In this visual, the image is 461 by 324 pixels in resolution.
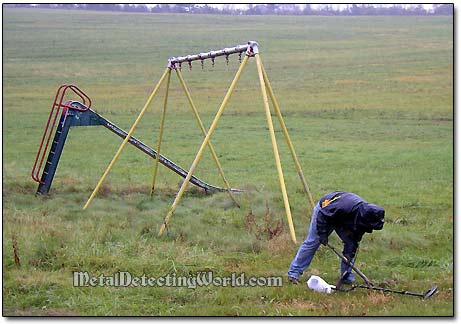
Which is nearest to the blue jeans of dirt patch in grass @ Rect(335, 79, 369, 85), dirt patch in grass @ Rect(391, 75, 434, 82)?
dirt patch in grass @ Rect(391, 75, 434, 82)

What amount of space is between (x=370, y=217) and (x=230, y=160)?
470 inches

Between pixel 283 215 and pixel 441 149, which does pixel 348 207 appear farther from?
pixel 441 149

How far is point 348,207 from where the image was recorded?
8242 millimetres

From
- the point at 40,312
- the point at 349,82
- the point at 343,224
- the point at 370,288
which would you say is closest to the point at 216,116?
the point at 343,224

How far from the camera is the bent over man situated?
805 cm

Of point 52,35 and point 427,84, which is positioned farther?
point 52,35

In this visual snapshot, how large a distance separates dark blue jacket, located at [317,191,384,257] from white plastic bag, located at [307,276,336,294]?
0.49 meters

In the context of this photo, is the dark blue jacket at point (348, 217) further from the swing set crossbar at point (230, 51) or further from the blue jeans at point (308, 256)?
the swing set crossbar at point (230, 51)

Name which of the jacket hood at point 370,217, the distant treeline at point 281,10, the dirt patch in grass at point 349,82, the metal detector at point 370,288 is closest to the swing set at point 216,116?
the metal detector at point 370,288

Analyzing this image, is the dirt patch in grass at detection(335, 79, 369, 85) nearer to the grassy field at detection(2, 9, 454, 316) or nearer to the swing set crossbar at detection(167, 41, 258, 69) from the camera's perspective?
the grassy field at detection(2, 9, 454, 316)

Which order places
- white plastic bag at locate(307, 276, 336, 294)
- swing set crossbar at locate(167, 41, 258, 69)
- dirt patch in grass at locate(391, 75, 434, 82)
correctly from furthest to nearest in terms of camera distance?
dirt patch in grass at locate(391, 75, 434, 82), swing set crossbar at locate(167, 41, 258, 69), white plastic bag at locate(307, 276, 336, 294)

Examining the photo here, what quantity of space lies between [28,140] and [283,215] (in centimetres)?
1354

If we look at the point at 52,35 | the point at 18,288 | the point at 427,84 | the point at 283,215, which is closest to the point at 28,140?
the point at 283,215

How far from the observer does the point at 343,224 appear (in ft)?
27.6
